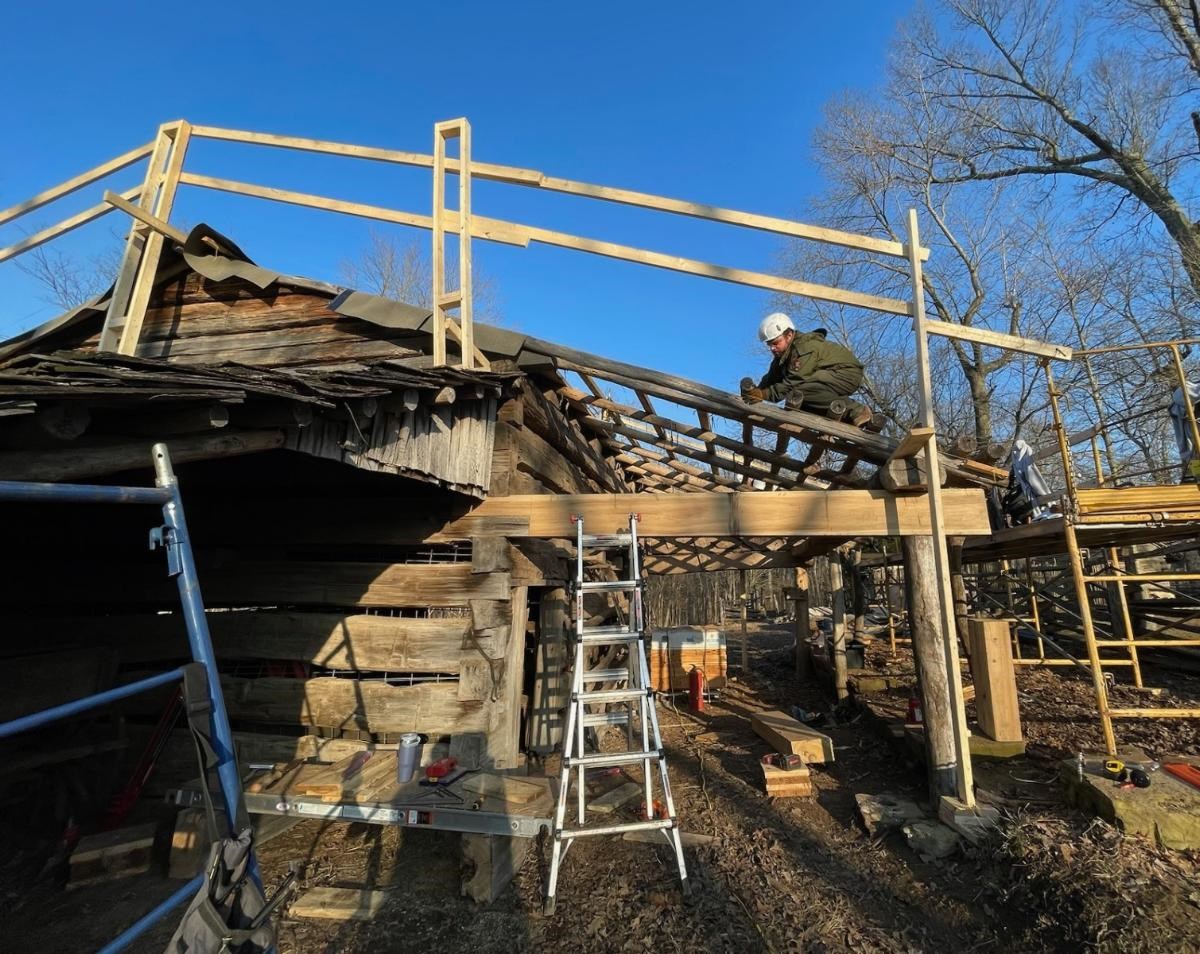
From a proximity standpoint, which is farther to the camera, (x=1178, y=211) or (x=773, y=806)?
(x=1178, y=211)

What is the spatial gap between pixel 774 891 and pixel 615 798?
178 cm

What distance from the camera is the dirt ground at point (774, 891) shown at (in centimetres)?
354

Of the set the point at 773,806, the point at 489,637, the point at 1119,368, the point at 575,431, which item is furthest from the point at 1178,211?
the point at 489,637

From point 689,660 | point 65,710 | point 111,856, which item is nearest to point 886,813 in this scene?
point 65,710

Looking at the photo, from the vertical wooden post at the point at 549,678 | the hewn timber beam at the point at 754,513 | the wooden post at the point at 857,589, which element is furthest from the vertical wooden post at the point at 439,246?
the wooden post at the point at 857,589

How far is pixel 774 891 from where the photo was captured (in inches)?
166

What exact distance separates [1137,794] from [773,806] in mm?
2834

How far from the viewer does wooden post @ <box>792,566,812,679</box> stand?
1303 cm

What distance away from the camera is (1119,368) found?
17000mm

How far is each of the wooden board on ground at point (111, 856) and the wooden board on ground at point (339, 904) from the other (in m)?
1.52

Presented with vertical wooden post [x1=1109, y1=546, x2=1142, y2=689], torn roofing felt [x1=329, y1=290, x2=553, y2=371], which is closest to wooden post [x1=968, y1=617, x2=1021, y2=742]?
vertical wooden post [x1=1109, y1=546, x2=1142, y2=689]

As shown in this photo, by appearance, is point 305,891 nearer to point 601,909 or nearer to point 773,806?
point 601,909

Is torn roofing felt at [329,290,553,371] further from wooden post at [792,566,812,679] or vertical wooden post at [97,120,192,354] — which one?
wooden post at [792,566,812,679]

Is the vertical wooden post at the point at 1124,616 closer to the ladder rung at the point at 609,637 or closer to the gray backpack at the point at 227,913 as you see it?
the ladder rung at the point at 609,637
